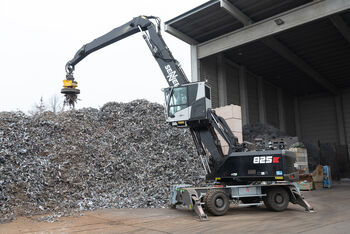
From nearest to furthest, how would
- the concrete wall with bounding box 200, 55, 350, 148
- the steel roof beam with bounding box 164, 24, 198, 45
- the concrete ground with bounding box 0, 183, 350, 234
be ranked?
the concrete ground with bounding box 0, 183, 350, 234 → the steel roof beam with bounding box 164, 24, 198, 45 → the concrete wall with bounding box 200, 55, 350, 148

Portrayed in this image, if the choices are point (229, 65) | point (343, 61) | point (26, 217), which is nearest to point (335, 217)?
point (26, 217)

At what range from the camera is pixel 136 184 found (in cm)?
1237

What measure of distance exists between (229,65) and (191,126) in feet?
56.7

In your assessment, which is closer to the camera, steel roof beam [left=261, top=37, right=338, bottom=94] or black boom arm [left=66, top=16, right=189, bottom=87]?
black boom arm [left=66, top=16, right=189, bottom=87]

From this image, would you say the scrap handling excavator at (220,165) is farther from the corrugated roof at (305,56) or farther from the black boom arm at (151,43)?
the corrugated roof at (305,56)

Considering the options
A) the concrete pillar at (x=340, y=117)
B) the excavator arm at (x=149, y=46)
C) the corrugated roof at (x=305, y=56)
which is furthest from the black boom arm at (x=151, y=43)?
the concrete pillar at (x=340, y=117)

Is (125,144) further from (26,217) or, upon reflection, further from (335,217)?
(335,217)

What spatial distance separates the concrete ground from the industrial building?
15.9 ft

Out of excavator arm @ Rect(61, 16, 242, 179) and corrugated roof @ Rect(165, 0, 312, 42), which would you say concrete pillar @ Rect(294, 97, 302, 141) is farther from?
excavator arm @ Rect(61, 16, 242, 179)

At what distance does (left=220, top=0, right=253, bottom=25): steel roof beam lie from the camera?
18.0 m

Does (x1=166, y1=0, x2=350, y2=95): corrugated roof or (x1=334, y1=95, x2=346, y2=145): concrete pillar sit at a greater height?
(x1=166, y1=0, x2=350, y2=95): corrugated roof

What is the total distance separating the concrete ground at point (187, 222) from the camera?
718cm

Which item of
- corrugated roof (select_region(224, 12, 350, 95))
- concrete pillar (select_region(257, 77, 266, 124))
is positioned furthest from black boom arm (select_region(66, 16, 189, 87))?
concrete pillar (select_region(257, 77, 266, 124))

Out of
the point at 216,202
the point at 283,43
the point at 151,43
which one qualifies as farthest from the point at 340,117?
the point at 216,202
